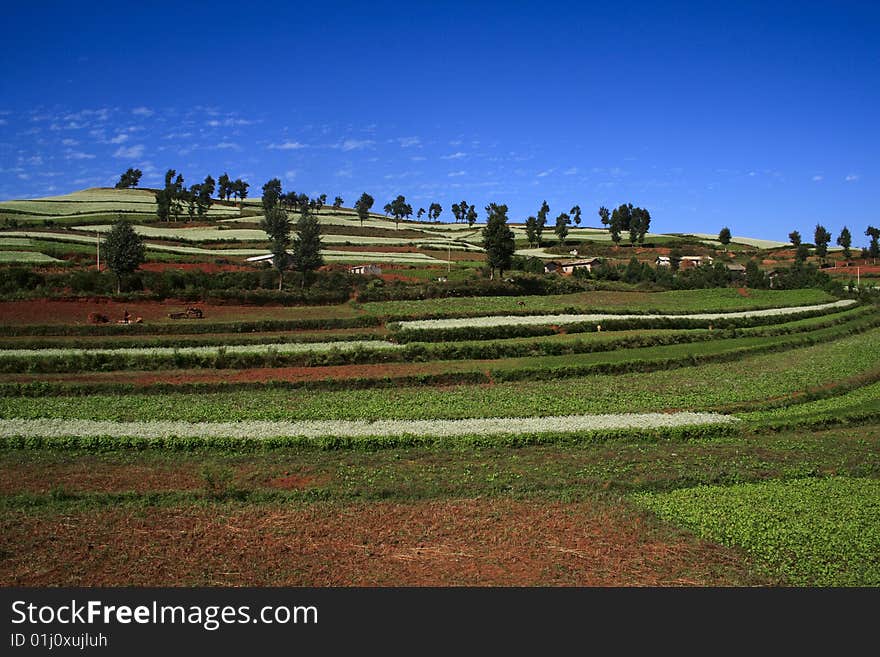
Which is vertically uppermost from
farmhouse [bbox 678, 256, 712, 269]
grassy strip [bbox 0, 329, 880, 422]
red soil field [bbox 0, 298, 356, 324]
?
farmhouse [bbox 678, 256, 712, 269]

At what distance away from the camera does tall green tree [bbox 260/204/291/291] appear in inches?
2815

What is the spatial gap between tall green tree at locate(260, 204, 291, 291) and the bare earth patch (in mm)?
50493

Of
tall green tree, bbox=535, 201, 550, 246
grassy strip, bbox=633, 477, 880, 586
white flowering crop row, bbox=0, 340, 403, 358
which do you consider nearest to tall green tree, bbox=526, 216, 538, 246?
tall green tree, bbox=535, 201, 550, 246

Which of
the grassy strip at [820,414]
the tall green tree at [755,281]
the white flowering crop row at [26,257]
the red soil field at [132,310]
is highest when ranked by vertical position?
the white flowering crop row at [26,257]

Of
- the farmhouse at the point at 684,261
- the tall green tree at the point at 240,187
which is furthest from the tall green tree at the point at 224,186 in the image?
the farmhouse at the point at 684,261

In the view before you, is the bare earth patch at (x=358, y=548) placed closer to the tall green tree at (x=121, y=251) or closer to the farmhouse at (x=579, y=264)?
the tall green tree at (x=121, y=251)

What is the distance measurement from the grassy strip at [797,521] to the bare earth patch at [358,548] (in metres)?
1.01

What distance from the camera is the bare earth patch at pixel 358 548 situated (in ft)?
46.2

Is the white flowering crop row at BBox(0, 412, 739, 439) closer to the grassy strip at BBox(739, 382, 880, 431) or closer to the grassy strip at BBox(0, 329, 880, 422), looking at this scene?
the grassy strip at BBox(0, 329, 880, 422)

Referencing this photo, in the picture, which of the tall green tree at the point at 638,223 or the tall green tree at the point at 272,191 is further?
the tall green tree at the point at 272,191

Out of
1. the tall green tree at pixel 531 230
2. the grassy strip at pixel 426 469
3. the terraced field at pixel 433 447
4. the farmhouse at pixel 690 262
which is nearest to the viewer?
the terraced field at pixel 433 447

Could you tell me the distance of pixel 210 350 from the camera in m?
41.8

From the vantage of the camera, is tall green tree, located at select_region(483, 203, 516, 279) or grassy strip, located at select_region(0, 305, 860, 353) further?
tall green tree, located at select_region(483, 203, 516, 279)

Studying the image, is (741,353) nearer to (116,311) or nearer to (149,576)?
(149,576)
